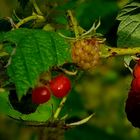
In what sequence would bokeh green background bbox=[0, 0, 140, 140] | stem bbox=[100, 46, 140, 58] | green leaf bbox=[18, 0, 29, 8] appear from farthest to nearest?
bokeh green background bbox=[0, 0, 140, 140] → green leaf bbox=[18, 0, 29, 8] → stem bbox=[100, 46, 140, 58]

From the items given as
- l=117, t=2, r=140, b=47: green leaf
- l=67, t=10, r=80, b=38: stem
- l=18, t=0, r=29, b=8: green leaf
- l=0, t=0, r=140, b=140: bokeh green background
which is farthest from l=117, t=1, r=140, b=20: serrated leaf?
l=0, t=0, r=140, b=140: bokeh green background

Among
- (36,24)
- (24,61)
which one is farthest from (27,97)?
(24,61)

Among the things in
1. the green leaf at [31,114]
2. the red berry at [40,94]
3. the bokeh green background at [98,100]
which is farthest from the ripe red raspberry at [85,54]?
the bokeh green background at [98,100]

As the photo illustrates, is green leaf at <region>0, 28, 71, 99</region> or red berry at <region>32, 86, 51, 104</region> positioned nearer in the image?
green leaf at <region>0, 28, 71, 99</region>

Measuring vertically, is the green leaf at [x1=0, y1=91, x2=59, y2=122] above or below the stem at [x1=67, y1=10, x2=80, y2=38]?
below

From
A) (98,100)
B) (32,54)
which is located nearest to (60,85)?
(32,54)

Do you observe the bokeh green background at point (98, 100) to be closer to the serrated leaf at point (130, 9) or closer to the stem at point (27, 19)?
the serrated leaf at point (130, 9)

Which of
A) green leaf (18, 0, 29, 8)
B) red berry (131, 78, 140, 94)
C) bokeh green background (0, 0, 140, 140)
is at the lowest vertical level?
bokeh green background (0, 0, 140, 140)

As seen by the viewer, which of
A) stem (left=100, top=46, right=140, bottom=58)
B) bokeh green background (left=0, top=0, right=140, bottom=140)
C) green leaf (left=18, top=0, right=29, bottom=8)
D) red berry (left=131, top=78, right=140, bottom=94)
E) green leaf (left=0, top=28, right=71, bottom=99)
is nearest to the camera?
green leaf (left=0, top=28, right=71, bottom=99)

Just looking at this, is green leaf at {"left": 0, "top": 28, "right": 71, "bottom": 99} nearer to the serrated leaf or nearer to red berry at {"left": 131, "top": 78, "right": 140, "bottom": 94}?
red berry at {"left": 131, "top": 78, "right": 140, "bottom": 94}
